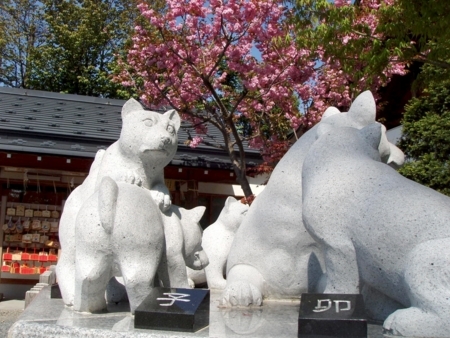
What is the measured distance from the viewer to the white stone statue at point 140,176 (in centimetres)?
317

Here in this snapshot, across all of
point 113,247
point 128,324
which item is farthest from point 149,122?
point 128,324

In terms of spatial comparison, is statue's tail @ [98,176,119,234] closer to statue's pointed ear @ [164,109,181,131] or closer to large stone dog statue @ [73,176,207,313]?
large stone dog statue @ [73,176,207,313]

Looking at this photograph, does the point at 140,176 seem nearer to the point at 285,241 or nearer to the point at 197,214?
the point at 197,214

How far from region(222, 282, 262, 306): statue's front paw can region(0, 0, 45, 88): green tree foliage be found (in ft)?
59.1

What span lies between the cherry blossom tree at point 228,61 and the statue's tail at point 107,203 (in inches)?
224

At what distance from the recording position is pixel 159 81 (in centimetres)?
1092

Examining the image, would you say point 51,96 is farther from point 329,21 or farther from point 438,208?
point 438,208

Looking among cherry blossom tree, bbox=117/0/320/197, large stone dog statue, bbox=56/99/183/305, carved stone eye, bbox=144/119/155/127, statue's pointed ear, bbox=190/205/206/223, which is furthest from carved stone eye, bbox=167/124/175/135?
cherry blossom tree, bbox=117/0/320/197

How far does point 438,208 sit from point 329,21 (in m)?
4.77

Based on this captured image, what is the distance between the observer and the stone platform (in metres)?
2.38

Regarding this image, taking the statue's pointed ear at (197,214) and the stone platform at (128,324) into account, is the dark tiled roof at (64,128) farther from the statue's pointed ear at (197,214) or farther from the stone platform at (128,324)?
the stone platform at (128,324)

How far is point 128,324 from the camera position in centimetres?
258

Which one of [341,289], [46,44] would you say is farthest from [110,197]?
[46,44]

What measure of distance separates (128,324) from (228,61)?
7249 millimetres
